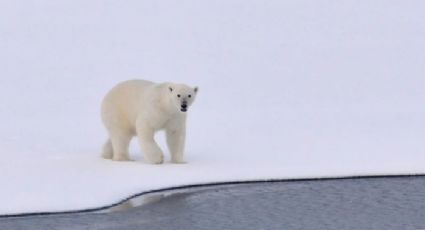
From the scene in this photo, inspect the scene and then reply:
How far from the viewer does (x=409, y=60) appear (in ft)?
47.2

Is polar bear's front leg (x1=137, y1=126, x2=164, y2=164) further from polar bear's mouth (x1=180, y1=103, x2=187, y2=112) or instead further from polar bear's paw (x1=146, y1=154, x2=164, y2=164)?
polar bear's mouth (x1=180, y1=103, x2=187, y2=112)

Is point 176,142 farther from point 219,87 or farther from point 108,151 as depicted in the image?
point 219,87

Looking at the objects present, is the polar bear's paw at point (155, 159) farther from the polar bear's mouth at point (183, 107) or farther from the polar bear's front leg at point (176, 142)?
the polar bear's mouth at point (183, 107)

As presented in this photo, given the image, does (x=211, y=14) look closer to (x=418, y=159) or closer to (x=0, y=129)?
(x=0, y=129)

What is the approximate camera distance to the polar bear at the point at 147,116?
9000 mm

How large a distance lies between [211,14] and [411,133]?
6.86m

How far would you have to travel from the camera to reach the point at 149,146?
29.6 feet

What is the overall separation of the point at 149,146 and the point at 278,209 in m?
1.57

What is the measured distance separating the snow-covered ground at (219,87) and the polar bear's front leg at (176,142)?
7.7 inches

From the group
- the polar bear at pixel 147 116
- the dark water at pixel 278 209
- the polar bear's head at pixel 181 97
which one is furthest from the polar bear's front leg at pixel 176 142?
the dark water at pixel 278 209

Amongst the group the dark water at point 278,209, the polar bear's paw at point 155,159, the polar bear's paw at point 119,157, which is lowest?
the dark water at point 278,209

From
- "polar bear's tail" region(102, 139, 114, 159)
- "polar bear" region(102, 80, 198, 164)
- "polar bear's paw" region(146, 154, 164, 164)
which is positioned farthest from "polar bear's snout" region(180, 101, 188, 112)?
"polar bear's tail" region(102, 139, 114, 159)

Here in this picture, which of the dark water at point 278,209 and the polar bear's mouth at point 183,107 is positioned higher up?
the polar bear's mouth at point 183,107

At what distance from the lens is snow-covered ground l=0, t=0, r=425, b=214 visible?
8844 mm
